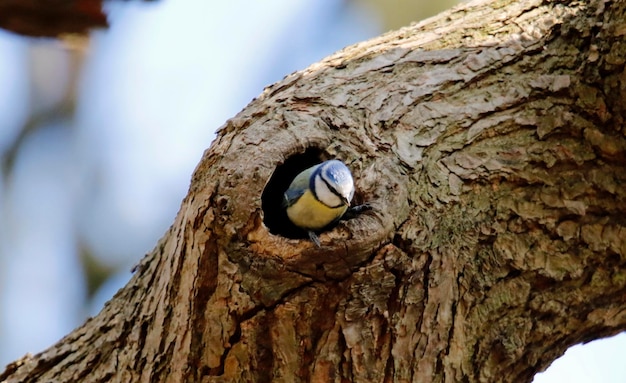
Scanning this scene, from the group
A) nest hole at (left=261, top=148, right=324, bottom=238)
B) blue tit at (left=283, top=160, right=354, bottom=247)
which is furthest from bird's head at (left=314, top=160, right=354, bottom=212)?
nest hole at (left=261, top=148, right=324, bottom=238)

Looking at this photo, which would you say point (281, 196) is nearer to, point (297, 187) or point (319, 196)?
point (297, 187)

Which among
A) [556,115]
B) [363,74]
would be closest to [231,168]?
[363,74]

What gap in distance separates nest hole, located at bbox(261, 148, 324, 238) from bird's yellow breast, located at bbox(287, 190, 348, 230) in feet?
0.13

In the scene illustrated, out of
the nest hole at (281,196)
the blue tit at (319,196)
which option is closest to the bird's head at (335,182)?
the blue tit at (319,196)

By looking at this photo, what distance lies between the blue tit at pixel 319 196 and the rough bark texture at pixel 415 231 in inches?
2.2

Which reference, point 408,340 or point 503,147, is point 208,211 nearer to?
point 408,340

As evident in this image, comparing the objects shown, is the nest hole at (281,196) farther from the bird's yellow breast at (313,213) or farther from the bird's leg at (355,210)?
the bird's leg at (355,210)

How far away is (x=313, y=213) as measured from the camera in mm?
2354

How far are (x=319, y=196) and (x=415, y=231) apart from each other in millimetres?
319

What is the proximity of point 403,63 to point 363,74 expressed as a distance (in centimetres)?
14

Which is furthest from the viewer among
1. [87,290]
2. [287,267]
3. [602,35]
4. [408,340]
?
[87,290]

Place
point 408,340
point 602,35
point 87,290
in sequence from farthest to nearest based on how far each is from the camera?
point 87,290, point 602,35, point 408,340

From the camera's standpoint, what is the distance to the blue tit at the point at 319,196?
2.14 metres

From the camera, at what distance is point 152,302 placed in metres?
2.23
